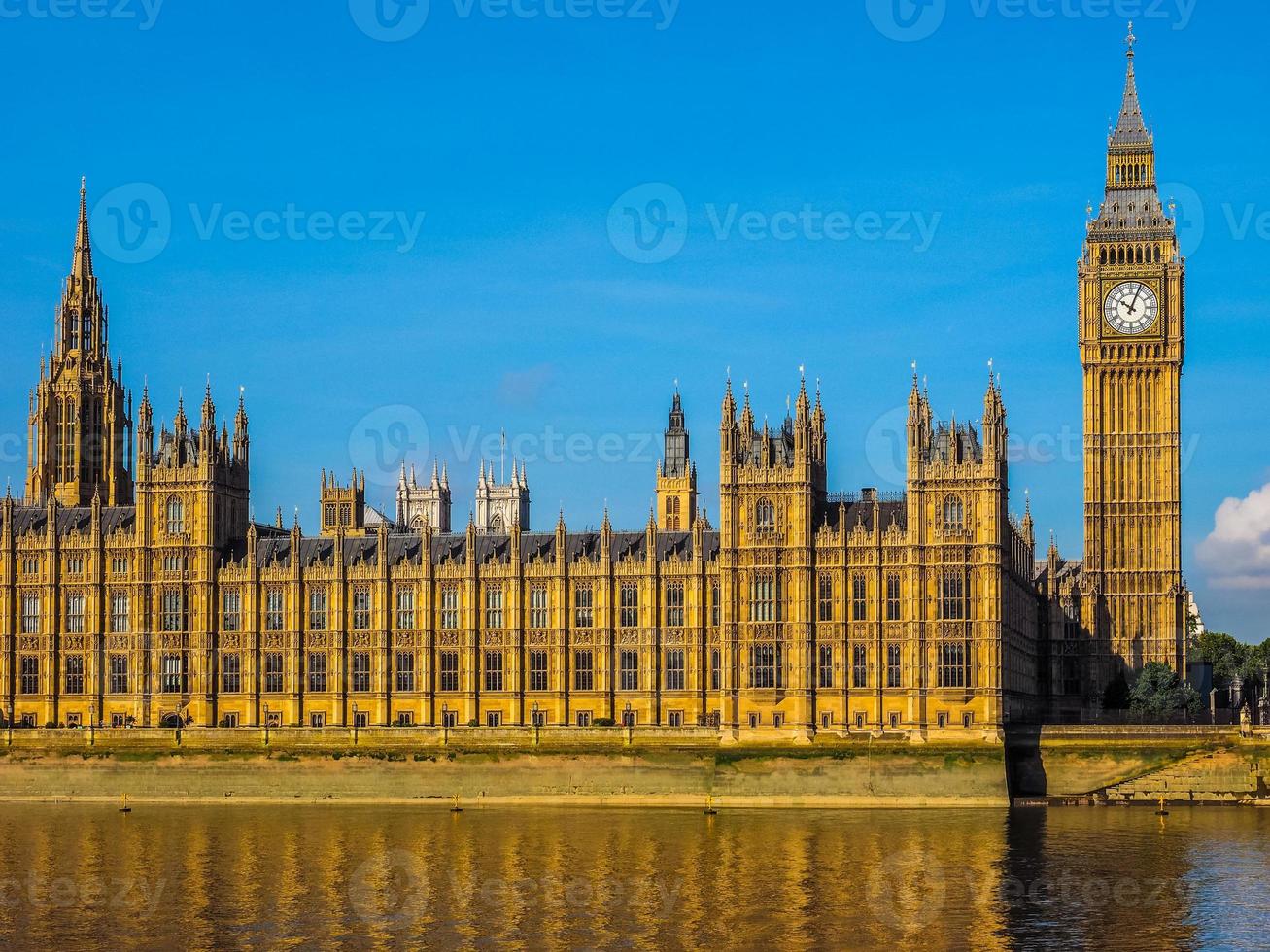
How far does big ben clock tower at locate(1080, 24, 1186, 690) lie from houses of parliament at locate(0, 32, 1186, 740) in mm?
211

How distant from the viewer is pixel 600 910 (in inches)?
3524

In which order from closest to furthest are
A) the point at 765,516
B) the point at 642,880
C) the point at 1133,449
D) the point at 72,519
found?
the point at 642,880, the point at 765,516, the point at 72,519, the point at 1133,449

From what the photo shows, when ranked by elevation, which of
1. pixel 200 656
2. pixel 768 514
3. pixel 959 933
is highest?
pixel 768 514

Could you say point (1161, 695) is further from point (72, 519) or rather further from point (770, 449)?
point (72, 519)

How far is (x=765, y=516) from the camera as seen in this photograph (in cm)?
13912

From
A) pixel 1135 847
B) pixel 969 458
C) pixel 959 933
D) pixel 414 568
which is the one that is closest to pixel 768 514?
pixel 969 458

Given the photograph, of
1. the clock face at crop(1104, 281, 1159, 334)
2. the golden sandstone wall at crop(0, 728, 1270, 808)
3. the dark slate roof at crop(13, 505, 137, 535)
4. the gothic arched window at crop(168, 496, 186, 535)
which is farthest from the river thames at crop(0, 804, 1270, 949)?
the clock face at crop(1104, 281, 1159, 334)

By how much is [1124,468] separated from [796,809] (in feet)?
206

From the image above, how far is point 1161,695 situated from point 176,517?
247ft

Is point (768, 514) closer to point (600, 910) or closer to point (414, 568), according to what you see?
point (414, 568)

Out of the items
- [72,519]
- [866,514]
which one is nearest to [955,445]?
[866,514]

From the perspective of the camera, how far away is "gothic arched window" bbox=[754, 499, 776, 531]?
139 metres

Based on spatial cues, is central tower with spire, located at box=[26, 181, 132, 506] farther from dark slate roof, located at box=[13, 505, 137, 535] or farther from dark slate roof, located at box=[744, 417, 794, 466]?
dark slate roof, located at box=[744, 417, 794, 466]

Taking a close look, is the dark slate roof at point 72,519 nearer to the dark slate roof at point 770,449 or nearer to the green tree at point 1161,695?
the dark slate roof at point 770,449
